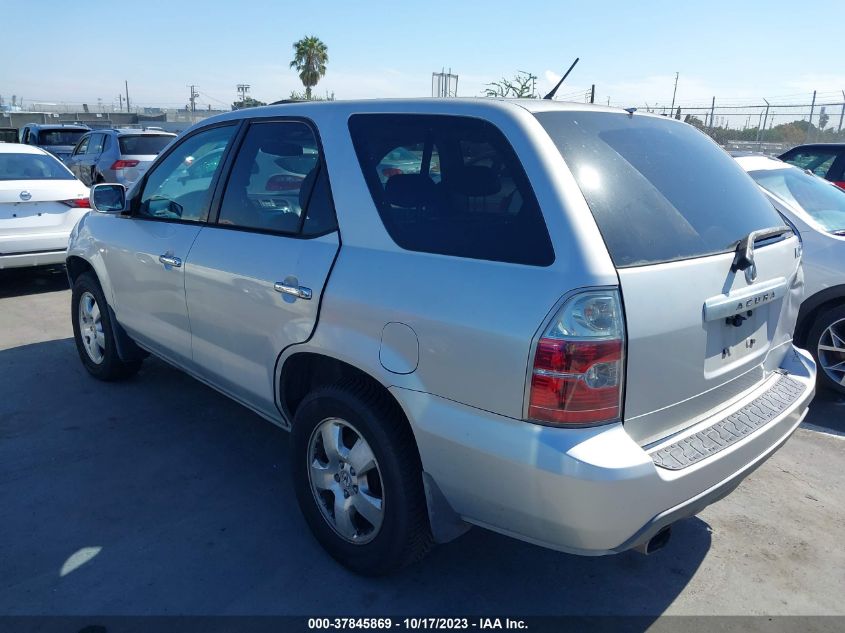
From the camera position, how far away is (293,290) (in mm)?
2922

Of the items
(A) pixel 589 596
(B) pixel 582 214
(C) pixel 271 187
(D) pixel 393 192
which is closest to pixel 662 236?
(B) pixel 582 214

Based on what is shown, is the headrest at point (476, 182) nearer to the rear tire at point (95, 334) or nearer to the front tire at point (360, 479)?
the front tire at point (360, 479)

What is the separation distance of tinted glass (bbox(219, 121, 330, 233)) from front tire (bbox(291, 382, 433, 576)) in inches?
34.3

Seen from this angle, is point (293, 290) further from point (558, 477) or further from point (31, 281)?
point (31, 281)

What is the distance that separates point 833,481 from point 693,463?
7.00ft

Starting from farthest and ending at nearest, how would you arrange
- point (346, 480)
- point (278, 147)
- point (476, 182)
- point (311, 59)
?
point (311, 59)
point (278, 147)
point (346, 480)
point (476, 182)

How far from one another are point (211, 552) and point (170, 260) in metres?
1.62

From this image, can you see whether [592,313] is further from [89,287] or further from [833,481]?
[89,287]

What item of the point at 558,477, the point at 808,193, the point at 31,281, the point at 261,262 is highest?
the point at 808,193

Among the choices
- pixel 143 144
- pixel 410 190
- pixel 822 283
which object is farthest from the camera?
pixel 143 144

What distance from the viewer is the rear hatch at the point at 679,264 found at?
7.38ft

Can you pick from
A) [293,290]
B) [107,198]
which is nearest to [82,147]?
[107,198]

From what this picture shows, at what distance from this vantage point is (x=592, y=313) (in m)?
2.13

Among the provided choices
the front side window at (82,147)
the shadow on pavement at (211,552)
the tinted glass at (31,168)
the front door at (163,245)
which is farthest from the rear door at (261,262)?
the front side window at (82,147)
